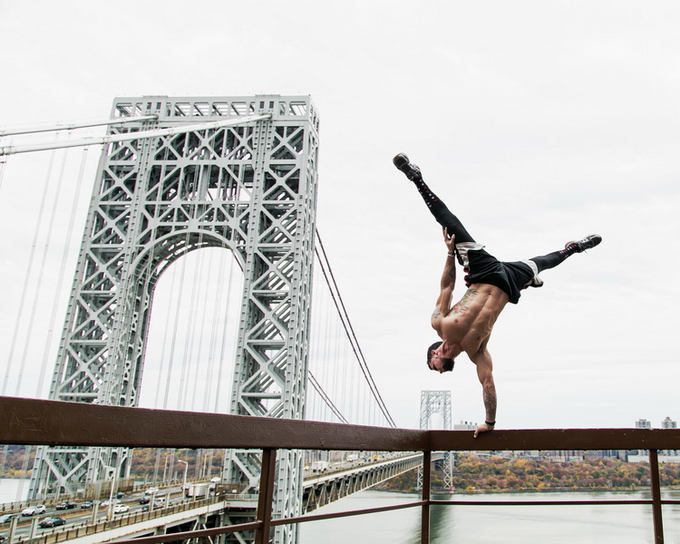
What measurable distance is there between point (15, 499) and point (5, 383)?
10.0 metres

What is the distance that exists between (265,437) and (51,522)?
58 centimetres

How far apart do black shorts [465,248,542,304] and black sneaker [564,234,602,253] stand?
1.81ft

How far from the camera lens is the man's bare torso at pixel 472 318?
2.71 metres

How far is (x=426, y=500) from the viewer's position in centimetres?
230

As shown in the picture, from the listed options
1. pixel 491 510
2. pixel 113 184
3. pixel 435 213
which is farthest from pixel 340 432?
pixel 113 184

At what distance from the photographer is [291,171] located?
1309 cm

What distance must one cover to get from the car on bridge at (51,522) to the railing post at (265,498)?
0.51 meters

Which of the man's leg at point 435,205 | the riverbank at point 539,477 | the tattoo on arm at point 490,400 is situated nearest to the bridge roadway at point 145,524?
the riverbank at point 539,477

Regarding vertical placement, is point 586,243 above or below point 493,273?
above

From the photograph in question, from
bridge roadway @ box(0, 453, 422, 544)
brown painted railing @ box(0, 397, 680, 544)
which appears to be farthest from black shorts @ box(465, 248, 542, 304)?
bridge roadway @ box(0, 453, 422, 544)

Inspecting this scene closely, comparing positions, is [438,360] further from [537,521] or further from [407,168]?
[407,168]

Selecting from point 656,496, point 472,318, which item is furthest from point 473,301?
point 656,496

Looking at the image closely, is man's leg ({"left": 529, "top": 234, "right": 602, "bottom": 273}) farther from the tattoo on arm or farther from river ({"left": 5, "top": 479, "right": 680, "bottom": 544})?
river ({"left": 5, "top": 479, "right": 680, "bottom": 544})

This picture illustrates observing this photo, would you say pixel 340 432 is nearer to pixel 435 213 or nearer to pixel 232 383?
pixel 435 213
